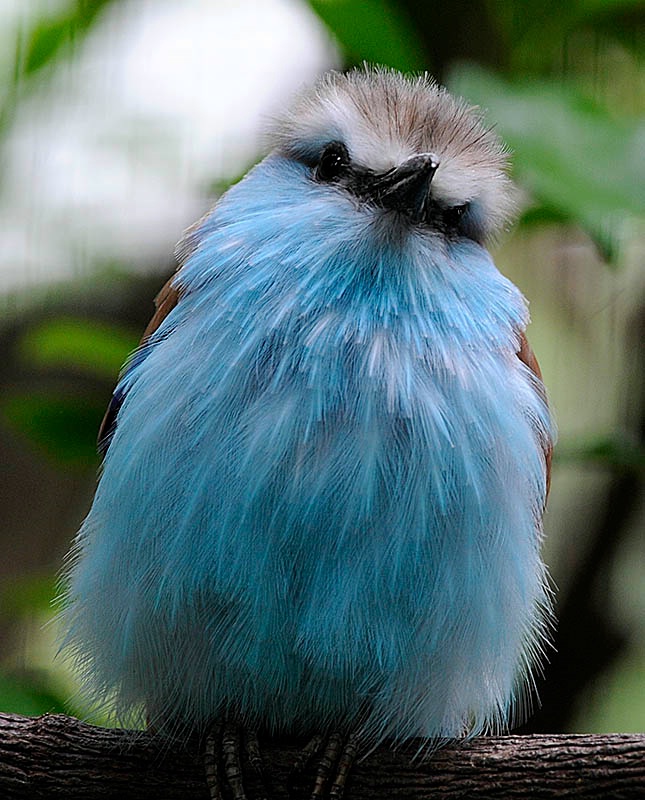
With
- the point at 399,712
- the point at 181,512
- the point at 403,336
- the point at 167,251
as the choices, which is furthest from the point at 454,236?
the point at 167,251

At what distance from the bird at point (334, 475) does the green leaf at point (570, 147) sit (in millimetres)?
452

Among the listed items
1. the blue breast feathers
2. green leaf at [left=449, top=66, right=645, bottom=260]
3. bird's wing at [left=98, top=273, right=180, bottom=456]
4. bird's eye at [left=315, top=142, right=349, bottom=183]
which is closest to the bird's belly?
the blue breast feathers

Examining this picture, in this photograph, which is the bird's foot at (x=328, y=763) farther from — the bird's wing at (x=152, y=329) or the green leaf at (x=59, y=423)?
the green leaf at (x=59, y=423)

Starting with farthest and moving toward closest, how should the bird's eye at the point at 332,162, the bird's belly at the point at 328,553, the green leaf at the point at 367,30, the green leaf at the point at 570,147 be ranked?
the green leaf at the point at 367,30 → the green leaf at the point at 570,147 → the bird's eye at the point at 332,162 → the bird's belly at the point at 328,553

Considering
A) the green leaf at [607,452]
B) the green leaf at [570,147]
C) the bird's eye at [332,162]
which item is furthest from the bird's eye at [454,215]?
the green leaf at [607,452]

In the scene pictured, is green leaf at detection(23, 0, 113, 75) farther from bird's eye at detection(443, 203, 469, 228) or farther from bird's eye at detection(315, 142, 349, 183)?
bird's eye at detection(443, 203, 469, 228)

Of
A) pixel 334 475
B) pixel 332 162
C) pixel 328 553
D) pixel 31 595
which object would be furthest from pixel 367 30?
pixel 31 595

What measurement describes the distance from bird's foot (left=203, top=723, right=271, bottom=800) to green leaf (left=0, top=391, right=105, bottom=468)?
151 centimetres

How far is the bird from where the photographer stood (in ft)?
8.29

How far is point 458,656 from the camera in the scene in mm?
2633

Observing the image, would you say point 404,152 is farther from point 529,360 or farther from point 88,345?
point 88,345

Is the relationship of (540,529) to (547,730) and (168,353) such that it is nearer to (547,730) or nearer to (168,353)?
(168,353)

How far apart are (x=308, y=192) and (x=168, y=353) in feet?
1.63

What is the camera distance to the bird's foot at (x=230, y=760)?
2555 mm
